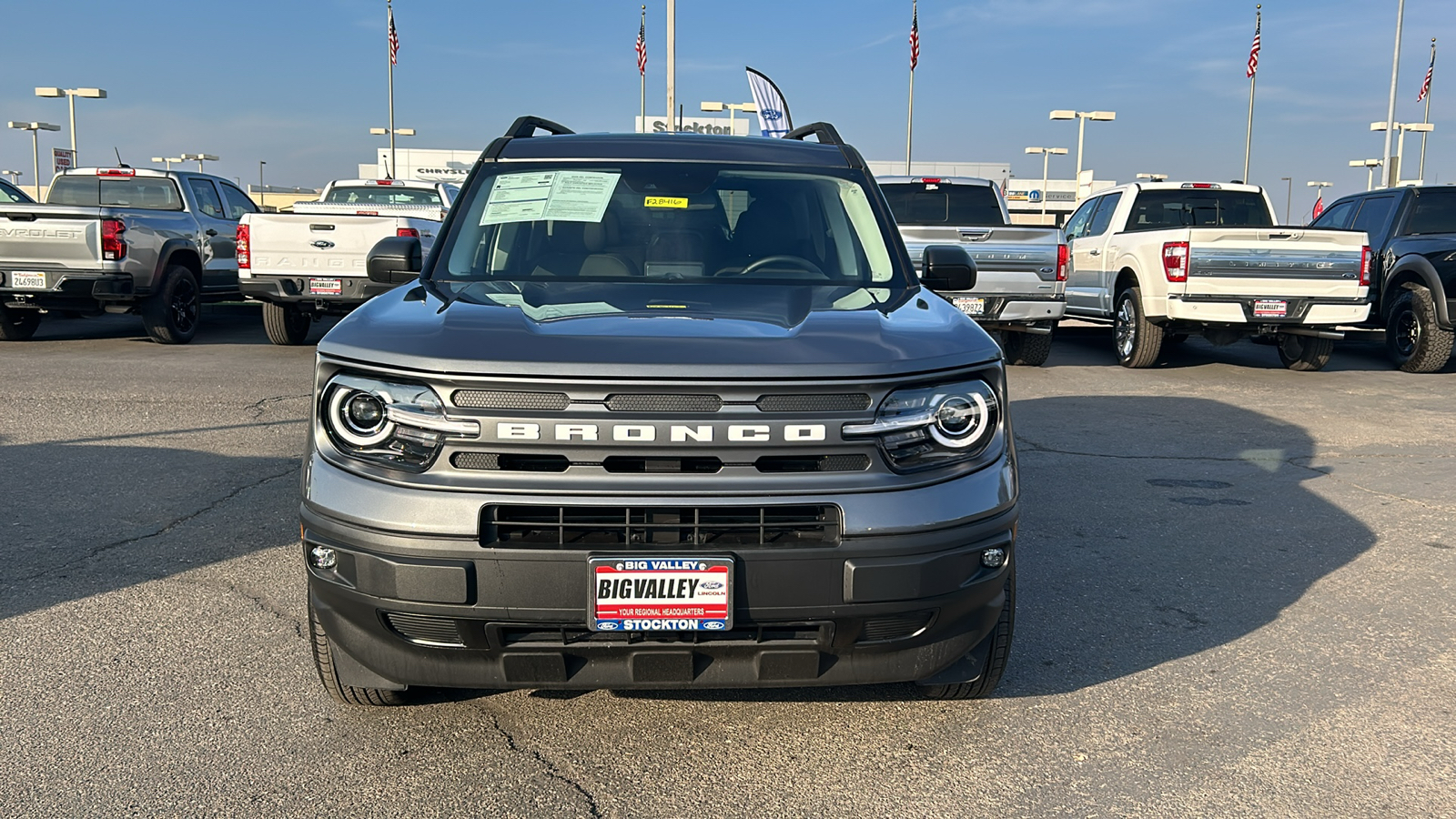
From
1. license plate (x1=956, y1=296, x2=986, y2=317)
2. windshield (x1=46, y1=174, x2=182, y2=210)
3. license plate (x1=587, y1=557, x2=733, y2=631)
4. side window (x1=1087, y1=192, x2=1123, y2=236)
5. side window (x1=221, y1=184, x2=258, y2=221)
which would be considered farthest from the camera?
side window (x1=221, y1=184, x2=258, y2=221)

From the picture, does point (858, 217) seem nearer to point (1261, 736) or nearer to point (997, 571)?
point (997, 571)

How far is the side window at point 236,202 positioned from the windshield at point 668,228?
474 inches

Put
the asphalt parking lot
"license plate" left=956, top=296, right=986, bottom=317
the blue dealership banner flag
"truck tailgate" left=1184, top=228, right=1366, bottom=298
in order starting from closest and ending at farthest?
the asphalt parking lot → "truck tailgate" left=1184, top=228, right=1366, bottom=298 → "license plate" left=956, top=296, right=986, bottom=317 → the blue dealership banner flag

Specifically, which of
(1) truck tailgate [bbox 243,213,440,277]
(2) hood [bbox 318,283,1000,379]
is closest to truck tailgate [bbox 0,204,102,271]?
(1) truck tailgate [bbox 243,213,440,277]

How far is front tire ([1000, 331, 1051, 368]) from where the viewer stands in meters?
12.6

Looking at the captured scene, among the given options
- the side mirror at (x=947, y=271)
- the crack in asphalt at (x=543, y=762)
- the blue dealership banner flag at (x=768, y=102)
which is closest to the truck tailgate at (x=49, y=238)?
the side mirror at (x=947, y=271)

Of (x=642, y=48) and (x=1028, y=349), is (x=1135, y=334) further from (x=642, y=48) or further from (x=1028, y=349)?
(x=642, y=48)

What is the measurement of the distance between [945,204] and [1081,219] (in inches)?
88.8

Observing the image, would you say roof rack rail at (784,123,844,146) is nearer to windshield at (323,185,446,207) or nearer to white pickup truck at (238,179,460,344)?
white pickup truck at (238,179,460,344)

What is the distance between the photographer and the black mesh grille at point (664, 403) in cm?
287

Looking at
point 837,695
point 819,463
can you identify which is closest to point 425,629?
point 819,463

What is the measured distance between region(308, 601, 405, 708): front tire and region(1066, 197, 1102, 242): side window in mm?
12312

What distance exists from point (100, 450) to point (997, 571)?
6.14 metres

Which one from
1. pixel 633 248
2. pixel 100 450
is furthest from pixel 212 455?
pixel 633 248
